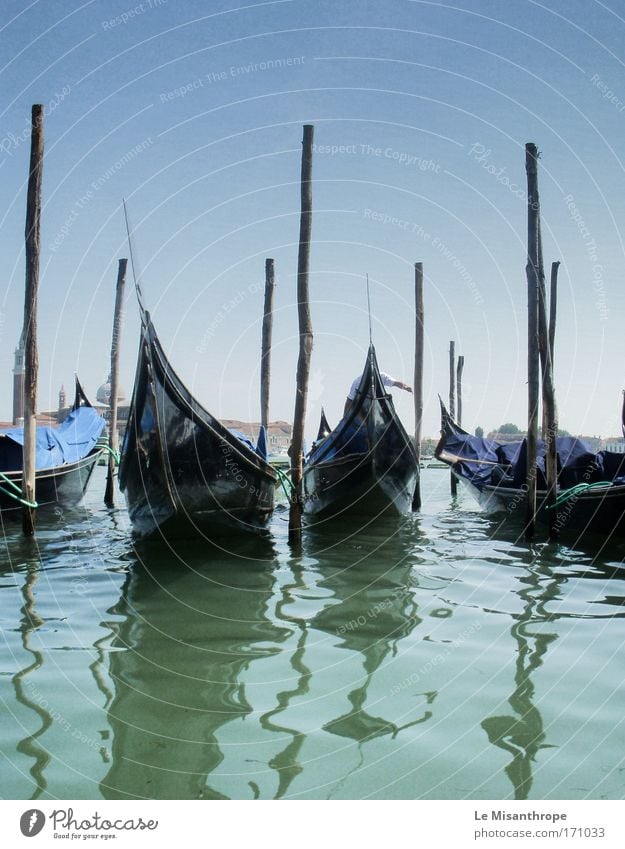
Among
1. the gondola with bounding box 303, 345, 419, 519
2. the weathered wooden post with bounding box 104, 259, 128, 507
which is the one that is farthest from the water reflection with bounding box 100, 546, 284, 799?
the weathered wooden post with bounding box 104, 259, 128, 507

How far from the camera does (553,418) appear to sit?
678 centimetres

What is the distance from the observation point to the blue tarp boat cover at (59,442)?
26.8ft

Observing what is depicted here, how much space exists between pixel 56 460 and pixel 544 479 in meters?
6.21

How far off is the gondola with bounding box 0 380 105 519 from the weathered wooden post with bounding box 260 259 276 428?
267cm

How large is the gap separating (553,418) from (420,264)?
524cm

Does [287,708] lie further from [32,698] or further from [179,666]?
[32,698]

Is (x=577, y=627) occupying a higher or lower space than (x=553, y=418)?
lower

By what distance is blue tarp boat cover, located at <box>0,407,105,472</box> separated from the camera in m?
8.17

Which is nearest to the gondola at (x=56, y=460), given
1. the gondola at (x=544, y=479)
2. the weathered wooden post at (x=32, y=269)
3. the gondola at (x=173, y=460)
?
the weathered wooden post at (x=32, y=269)

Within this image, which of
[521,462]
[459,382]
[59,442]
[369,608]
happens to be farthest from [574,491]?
[459,382]

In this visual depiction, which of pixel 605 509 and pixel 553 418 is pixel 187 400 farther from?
pixel 605 509

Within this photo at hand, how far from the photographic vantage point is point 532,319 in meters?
7.14
